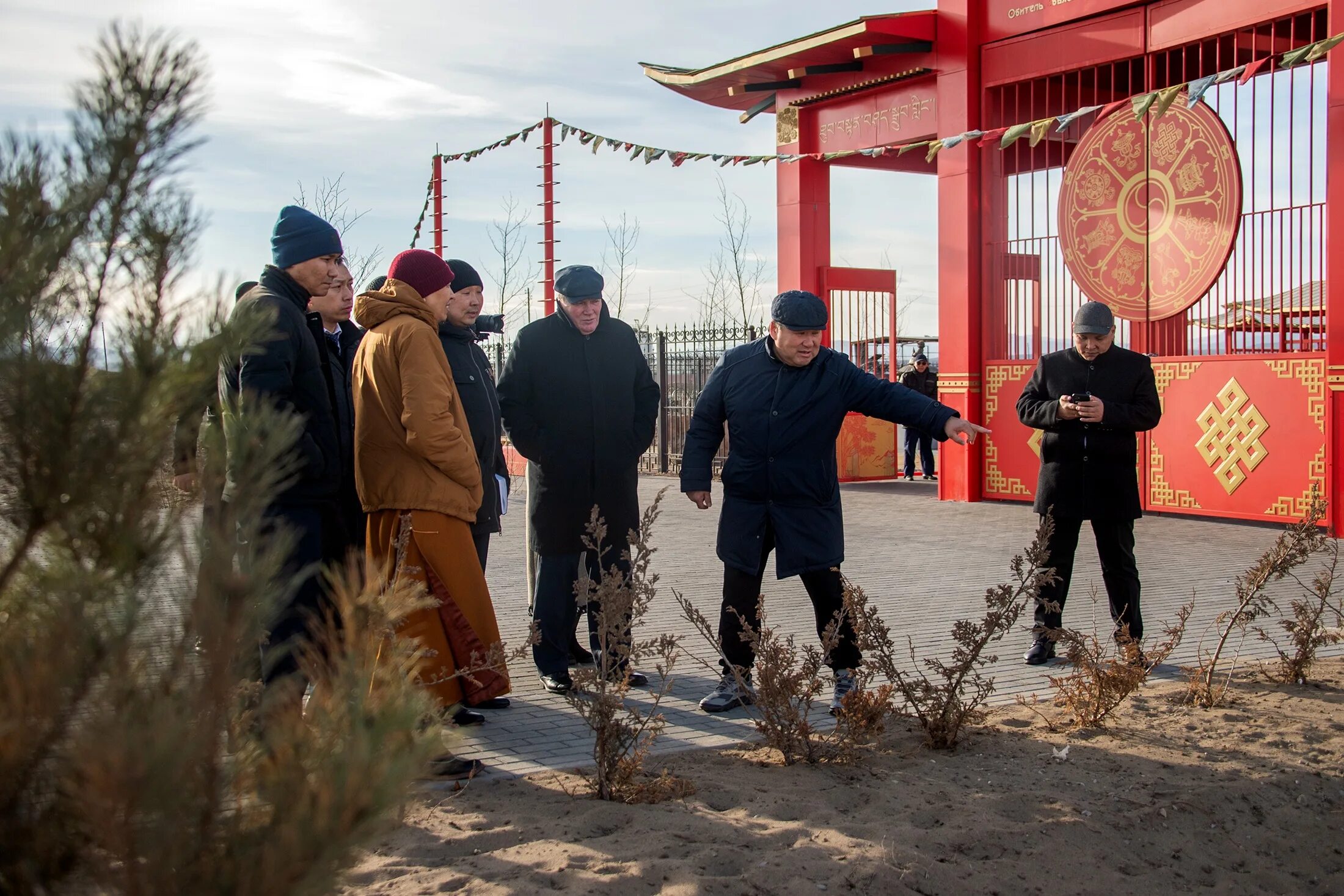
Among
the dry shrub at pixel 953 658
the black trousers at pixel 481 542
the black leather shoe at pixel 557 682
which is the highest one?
the black trousers at pixel 481 542

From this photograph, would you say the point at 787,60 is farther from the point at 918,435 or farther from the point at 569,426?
the point at 569,426

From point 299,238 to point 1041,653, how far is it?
3.75 m

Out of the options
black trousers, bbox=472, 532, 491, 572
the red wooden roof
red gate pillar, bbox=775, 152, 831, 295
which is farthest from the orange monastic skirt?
red gate pillar, bbox=775, 152, 831, 295

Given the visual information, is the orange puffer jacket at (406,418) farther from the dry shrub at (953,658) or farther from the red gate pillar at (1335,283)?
the red gate pillar at (1335,283)

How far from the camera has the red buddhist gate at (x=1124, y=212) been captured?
431 inches

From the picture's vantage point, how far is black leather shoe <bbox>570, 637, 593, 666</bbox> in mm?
5961

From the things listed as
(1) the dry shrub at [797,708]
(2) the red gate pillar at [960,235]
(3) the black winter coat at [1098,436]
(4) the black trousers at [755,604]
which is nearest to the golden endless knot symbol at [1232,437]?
(2) the red gate pillar at [960,235]

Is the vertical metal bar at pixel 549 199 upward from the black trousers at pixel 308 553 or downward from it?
upward

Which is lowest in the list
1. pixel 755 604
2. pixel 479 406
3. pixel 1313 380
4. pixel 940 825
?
pixel 940 825

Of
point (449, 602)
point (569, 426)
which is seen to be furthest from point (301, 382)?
point (569, 426)

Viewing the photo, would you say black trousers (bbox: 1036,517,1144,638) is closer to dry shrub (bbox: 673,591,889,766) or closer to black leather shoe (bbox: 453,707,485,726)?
dry shrub (bbox: 673,591,889,766)

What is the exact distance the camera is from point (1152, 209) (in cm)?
1203

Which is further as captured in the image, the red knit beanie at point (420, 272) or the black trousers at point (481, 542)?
the black trousers at point (481, 542)

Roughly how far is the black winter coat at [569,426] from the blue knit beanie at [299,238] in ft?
4.21
